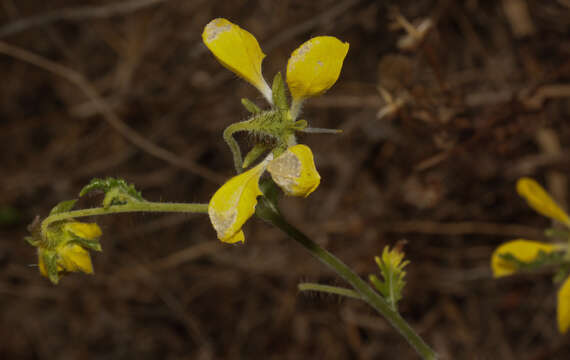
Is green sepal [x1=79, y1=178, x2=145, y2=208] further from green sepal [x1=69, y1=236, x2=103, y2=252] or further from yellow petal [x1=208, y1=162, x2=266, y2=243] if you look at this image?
yellow petal [x1=208, y1=162, x2=266, y2=243]

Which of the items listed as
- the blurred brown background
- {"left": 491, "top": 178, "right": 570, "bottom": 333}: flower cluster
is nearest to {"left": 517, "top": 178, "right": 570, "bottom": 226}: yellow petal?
{"left": 491, "top": 178, "right": 570, "bottom": 333}: flower cluster

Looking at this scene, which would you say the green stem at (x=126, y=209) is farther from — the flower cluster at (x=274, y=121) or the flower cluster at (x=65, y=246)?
the flower cluster at (x=274, y=121)

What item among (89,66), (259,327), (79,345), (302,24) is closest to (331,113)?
(302,24)

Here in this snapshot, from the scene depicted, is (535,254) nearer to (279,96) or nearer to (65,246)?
(279,96)

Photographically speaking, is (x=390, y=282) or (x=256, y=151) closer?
(x=256, y=151)

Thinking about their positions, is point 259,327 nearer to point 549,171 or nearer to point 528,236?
point 528,236

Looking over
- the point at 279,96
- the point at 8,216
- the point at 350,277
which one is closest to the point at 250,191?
the point at 279,96
